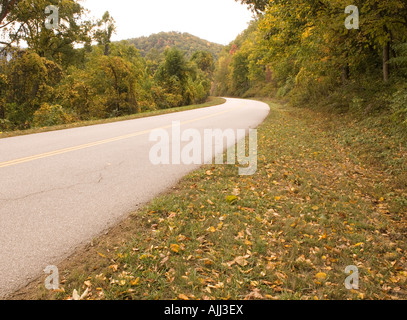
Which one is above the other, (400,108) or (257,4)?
(257,4)

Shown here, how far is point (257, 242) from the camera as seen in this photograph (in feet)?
10.5

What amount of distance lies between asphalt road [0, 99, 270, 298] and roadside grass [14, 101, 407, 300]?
0.97ft

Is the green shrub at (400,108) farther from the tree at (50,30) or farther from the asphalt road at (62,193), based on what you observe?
the tree at (50,30)

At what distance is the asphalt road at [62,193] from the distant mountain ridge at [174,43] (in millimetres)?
126398

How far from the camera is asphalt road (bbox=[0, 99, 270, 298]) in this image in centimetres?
275

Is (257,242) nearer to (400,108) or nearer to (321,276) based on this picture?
(321,276)

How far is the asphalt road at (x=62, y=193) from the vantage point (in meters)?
2.75

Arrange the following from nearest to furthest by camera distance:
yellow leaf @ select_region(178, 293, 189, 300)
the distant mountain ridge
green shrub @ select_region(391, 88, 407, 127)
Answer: yellow leaf @ select_region(178, 293, 189, 300) < green shrub @ select_region(391, 88, 407, 127) < the distant mountain ridge

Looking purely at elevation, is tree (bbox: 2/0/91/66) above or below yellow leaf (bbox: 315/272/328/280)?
above

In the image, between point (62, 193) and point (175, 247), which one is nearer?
point (175, 247)

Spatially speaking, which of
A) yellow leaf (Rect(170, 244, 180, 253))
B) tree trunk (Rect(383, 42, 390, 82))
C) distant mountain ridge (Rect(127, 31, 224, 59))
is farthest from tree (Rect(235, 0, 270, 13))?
distant mountain ridge (Rect(127, 31, 224, 59))

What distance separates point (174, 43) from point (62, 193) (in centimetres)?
15422

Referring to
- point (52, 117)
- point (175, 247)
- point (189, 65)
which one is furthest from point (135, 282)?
point (189, 65)

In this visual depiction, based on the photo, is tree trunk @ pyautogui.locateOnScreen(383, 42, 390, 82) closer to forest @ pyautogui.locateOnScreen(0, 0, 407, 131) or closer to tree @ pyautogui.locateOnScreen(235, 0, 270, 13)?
forest @ pyautogui.locateOnScreen(0, 0, 407, 131)
